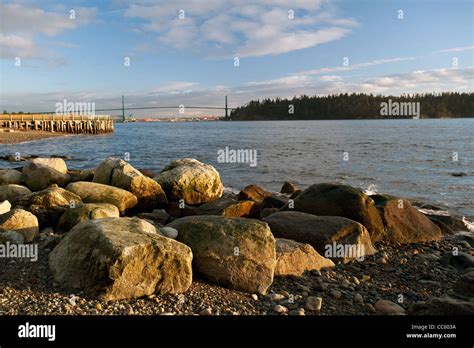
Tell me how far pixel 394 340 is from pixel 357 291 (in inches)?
74.3

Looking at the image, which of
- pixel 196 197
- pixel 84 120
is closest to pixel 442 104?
pixel 84 120

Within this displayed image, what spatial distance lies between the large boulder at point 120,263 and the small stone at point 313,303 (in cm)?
187

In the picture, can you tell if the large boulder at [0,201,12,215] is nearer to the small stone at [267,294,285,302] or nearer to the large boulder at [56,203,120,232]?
the large boulder at [56,203,120,232]

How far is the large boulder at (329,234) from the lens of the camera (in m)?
8.75

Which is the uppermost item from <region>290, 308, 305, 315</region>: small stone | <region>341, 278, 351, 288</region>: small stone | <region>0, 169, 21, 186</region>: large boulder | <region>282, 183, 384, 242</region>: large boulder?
<region>0, 169, 21, 186</region>: large boulder

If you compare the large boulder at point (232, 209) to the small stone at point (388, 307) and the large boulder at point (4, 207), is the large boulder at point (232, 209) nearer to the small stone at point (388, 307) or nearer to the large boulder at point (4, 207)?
the large boulder at point (4, 207)

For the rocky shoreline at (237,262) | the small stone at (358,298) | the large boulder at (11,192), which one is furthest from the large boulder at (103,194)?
the small stone at (358,298)

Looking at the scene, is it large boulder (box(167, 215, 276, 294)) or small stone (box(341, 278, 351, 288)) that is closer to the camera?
large boulder (box(167, 215, 276, 294))

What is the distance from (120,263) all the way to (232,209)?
19.7 ft

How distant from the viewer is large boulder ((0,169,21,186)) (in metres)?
13.9

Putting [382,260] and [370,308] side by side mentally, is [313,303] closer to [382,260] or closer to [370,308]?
[370,308]

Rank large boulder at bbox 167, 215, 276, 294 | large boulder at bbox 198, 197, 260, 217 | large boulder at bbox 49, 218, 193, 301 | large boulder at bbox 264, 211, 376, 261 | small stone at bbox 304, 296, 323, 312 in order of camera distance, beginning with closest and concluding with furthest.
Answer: large boulder at bbox 49, 218, 193, 301 < small stone at bbox 304, 296, 323, 312 < large boulder at bbox 167, 215, 276, 294 < large boulder at bbox 264, 211, 376, 261 < large boulder at bbox 198, 197, 260, 217

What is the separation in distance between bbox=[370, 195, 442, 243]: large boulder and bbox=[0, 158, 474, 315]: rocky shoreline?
0.11 feet

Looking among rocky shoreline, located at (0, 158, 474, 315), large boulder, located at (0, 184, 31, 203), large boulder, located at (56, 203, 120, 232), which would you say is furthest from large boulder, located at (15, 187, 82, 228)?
large boulder, located at (0, 184, 31, 203)
